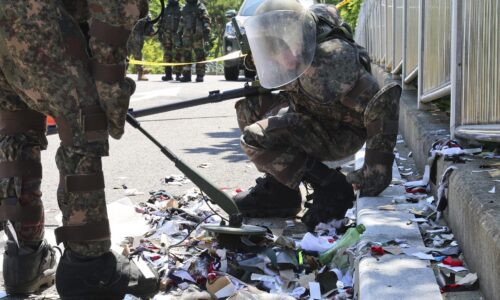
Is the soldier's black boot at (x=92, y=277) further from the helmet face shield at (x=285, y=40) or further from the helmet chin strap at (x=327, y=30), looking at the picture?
the helmet chin strap at (x=327, y=30)

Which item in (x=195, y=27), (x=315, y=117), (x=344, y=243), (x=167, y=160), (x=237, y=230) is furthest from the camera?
(x=195, y=27)

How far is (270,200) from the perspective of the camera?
14.8ft

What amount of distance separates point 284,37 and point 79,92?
131 centimetres

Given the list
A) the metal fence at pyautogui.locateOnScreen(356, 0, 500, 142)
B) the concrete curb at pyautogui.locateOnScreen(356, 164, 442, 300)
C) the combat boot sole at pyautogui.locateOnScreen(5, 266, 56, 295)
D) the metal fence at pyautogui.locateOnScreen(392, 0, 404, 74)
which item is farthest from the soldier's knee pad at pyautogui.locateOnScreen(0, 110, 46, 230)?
the metal fence at pyautogui.locateOnScreen(392, 0, 404, 74)

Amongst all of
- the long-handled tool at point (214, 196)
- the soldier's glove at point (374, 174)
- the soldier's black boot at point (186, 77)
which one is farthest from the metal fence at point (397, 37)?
the soldier's black boot at point (186, 77)

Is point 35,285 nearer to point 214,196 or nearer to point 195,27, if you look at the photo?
point 214,196

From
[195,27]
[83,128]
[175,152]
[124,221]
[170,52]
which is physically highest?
[83,128]

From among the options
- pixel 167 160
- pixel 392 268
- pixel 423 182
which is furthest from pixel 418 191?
pixel 167 160

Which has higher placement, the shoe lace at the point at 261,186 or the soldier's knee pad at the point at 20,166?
the soldier's knee pad at the point at 20,166

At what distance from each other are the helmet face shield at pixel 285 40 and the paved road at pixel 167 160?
4.68 feet

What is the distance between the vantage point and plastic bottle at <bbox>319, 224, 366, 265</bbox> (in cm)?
350

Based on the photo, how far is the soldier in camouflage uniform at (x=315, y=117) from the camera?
4.03m

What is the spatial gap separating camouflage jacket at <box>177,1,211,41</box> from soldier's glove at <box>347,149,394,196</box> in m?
15.6

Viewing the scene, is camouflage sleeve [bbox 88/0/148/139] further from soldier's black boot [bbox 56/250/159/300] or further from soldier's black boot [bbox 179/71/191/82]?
soldier's black boot [bbox 179/71/191/82]
